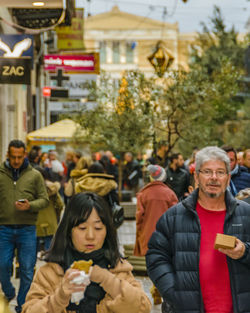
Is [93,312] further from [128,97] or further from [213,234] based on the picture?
[128,97]

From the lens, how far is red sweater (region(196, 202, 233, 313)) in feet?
13.4

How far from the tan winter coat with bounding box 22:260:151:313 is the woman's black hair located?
6 centimetres

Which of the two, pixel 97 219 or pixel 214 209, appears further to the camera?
Answer: pixel 214 209

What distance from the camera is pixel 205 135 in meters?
15.1

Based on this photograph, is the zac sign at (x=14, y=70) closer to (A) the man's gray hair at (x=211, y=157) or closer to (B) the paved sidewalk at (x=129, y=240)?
(B) the paved sidewalk at (x=129, y=240)

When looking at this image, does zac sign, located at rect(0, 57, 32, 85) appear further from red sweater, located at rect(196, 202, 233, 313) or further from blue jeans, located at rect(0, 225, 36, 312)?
red sweater, located at rect(196, 202, 233, 313)

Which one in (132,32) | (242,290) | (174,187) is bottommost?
(174,187)

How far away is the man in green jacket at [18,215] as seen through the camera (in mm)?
7367

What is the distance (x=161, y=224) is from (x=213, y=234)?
38 centimetres

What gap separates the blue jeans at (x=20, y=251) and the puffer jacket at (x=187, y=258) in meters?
3.17

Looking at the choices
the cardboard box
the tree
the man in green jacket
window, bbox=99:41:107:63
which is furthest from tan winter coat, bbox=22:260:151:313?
window, bbox=99:41:107:63

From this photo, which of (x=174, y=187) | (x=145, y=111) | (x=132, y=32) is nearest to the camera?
(x=174, y=187)

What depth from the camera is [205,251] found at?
13.8 feet

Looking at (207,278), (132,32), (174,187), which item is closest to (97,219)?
(207,278)
